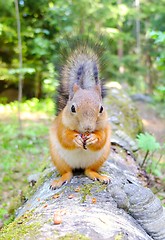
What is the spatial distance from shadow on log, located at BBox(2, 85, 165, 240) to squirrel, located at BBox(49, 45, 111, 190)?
0.14 meters

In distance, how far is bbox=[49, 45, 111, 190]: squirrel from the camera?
8.56 feet

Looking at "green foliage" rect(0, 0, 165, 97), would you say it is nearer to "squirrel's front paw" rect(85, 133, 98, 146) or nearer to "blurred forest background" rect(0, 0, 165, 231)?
"blurred forest background" rect(0, 0, 165, 231)

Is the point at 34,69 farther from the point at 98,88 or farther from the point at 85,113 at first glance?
the point at 85,113

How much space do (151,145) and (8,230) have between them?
7.21 feet

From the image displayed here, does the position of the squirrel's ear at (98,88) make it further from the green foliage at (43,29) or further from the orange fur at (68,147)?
the green foliage at (43,29)

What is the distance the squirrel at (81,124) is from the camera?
103 inches

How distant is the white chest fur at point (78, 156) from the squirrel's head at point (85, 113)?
0.18 m

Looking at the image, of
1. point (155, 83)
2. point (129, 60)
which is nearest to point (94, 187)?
point (129, 60)

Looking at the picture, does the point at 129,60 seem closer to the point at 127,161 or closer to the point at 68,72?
the point at 127,161

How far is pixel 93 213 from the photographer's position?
2225mm

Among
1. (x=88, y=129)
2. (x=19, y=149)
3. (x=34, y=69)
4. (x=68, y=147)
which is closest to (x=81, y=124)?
(x=88, y=129)

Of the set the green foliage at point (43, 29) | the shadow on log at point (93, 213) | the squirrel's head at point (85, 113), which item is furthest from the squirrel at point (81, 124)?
the green foliage at point (43, 29)

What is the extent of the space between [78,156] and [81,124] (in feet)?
0.96

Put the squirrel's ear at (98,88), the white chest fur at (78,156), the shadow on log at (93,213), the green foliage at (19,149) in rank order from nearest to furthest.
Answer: the shadow on log at (93,213)
the white chest fur at (78,156)
the squirrel's ear at (98,88)
the green foliage at (19,149)
